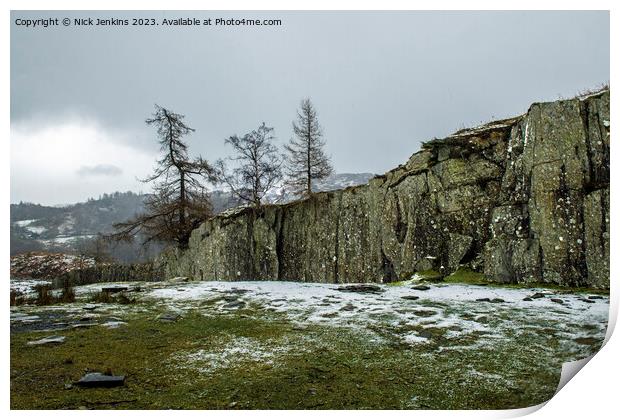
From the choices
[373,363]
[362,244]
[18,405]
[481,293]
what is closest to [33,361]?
[18,405]

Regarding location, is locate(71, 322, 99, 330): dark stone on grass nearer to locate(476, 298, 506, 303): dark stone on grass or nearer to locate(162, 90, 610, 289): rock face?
locate(476, 298, 506, 303): dark stone on grass

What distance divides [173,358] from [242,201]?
1651 centimetres

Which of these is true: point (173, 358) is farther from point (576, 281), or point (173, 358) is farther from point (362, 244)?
point (362, 244)

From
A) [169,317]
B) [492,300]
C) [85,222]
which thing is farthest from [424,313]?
[85,222]

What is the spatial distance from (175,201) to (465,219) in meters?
15.9

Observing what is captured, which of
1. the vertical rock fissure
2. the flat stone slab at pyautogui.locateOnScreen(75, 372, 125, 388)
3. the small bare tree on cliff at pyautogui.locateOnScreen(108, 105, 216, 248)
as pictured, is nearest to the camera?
the flat stone slab at pyautogui.locateOnScreen(75, 372, 125, 388)

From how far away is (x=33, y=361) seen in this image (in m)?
5.28

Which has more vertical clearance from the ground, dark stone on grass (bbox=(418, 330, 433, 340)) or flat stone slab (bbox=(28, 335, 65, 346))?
flat stone slab (bbox=(28, 335, 65, 346))

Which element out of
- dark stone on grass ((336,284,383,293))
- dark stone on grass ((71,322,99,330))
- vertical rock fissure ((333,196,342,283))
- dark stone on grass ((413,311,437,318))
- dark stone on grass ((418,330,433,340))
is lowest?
dark stone on grass ((418,330,433,340))

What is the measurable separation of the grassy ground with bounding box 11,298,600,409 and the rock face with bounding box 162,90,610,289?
423cm

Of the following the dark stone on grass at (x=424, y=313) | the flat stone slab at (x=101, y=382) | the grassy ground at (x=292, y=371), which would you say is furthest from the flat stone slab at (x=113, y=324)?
the dark stone on grass at (x=424, y=313)

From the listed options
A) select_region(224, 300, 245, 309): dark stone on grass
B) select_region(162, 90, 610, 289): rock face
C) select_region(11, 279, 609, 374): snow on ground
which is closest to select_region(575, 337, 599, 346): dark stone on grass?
select_region(11, 279, 609, 374): snow on ground

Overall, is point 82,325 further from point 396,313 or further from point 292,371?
point 396,313

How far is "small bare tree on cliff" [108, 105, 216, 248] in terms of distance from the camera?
22016 millimetres
